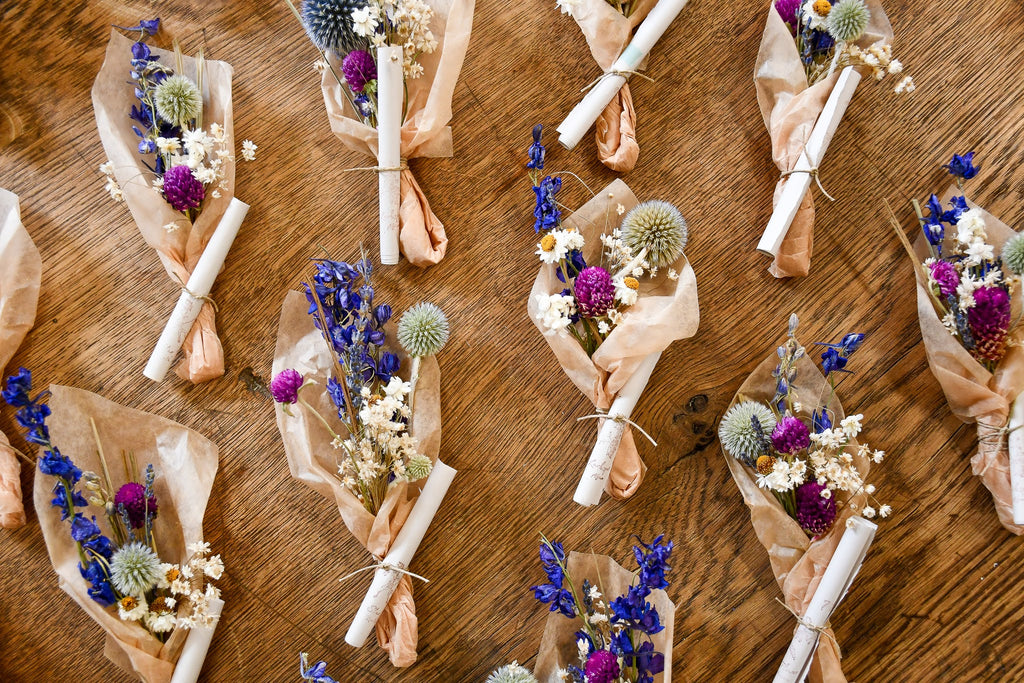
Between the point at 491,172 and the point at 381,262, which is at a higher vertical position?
the point at 491,172

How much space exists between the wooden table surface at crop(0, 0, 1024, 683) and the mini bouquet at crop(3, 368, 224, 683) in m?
0.05

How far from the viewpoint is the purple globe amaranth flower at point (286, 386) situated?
48.3 inches

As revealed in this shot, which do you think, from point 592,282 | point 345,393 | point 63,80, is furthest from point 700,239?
point 63,80

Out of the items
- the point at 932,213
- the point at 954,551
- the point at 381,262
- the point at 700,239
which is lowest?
the point at 954,551

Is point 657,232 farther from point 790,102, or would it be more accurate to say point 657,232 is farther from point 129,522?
point 129,522

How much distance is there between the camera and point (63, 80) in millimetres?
1422

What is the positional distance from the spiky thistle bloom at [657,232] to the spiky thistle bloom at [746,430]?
30 cm

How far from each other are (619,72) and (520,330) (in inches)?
20.7

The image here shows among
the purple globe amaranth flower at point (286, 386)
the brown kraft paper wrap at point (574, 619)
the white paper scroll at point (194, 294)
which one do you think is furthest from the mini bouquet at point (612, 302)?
the white paper scroll at point (194, 294)

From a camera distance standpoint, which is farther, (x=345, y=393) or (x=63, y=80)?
(x=63, y=80)

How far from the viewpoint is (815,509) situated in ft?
4.26

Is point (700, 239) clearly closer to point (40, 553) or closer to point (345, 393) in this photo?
point (345, 393)

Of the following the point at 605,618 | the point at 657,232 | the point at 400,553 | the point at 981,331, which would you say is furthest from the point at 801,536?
the point at 400,553

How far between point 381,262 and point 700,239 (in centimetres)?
62
